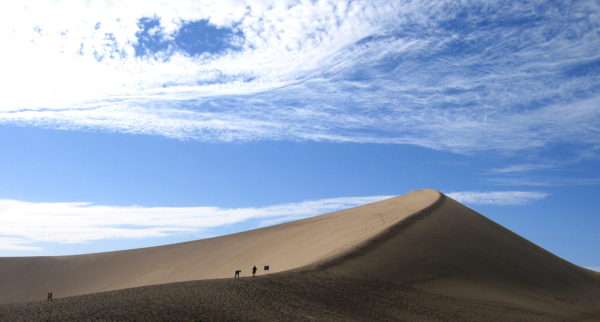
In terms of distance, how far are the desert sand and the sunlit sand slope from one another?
183 mm

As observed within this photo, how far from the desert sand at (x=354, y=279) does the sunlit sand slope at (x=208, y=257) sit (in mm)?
183

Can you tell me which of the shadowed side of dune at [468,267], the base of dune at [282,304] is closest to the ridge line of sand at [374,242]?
the shadowed side of dune at [468,267]

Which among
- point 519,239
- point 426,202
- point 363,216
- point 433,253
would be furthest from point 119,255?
point 519,239

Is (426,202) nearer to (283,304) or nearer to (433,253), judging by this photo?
(433,253)

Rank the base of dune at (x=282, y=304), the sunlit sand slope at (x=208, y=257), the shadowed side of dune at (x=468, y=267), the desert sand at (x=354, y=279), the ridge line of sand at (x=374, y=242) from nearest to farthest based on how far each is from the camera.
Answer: the base of dune at (x=282, y=304)
the desert sand at (x=354, y=279)
the shadowed side of dune at (x=468, y=267)
the ridge line of sand at (x=374, y=242)
the sunlit sand slope at (x=208, y=257)

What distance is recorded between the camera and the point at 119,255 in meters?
46.0

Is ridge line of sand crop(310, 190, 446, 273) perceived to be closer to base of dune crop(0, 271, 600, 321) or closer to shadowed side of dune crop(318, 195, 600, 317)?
shadowed side of dune crop(318, 195, 600, 317)

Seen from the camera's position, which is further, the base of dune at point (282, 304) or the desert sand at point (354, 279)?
the desert sand at point (354, 279)

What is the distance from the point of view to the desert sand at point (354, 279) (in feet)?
48.1

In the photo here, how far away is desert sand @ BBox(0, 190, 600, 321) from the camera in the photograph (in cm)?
1467

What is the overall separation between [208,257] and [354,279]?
792 inches

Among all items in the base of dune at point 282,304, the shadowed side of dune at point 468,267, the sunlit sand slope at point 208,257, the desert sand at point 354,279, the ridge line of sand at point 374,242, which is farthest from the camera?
Result: the sunlit sand slope at point 208,257

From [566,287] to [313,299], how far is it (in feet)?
53.3

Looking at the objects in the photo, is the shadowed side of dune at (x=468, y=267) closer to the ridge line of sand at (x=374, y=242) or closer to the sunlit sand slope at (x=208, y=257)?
the ridge line of sand at (x=374, y=242)
